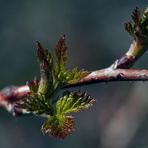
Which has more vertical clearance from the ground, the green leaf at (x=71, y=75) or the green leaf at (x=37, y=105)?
the green leaf at (x=71, y=75)

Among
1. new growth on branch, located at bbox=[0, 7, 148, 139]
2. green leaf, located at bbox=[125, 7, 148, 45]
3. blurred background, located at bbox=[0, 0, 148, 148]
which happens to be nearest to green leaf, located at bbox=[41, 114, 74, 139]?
new growth on branch, located at bbox=[0, 7, 148, 139]

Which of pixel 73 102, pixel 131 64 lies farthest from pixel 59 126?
pixel 131 64

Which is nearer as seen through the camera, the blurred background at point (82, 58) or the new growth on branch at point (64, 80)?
the new growth on branch at point (64, 80)

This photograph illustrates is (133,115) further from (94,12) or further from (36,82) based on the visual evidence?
(36,82)

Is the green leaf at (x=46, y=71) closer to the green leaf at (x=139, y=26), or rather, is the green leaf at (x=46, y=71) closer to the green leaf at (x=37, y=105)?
the green leaf at (x=37, y=105)

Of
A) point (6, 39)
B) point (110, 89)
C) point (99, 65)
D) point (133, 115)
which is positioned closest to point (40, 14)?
point (6, 39)

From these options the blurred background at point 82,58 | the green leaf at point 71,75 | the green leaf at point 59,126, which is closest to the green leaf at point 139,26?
the green leaf at point 71,75
